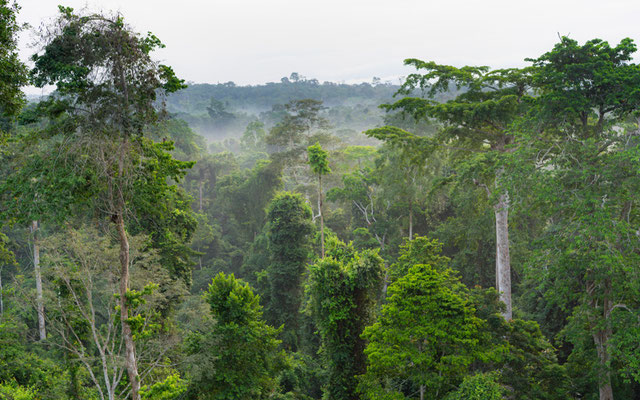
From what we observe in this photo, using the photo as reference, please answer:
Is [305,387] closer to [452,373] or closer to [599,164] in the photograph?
[452,373]

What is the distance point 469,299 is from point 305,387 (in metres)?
11.6

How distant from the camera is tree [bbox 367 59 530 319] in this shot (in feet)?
52.2

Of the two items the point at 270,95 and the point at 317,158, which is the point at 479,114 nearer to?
the point at 317,158

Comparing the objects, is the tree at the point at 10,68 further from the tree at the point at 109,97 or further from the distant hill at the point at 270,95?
the distant hill at the point at 270,95

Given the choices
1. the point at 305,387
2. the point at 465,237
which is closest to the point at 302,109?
the point at 465,237

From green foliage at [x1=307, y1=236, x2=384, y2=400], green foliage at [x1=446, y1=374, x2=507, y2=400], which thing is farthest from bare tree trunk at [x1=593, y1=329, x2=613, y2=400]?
green foliage at [x1=307, y1=236, x2=384, y2=400]

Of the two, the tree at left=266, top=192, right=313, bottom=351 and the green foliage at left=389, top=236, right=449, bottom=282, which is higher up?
the green foliage at left=389, top=236, right=449, bottom=282

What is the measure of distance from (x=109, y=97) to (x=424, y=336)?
10031mm

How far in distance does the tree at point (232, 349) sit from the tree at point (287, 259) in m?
11.0

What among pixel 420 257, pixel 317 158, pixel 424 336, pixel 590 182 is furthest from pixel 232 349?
pixel 590 182

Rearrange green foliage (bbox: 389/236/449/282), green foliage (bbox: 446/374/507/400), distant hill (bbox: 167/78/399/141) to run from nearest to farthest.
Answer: green foliage (bbox: 446/374/507/400), green foliage (bbox: 389/236/449/282), distant hill (bbox: 167/78/399/141)

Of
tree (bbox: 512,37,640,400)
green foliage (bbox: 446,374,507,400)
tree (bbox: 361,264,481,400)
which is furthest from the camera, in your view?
tree (bbox: 361,264,481,400)

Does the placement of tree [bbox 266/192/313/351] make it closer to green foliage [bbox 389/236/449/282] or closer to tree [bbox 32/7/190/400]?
green foliage [bbox 389/236/449/282]

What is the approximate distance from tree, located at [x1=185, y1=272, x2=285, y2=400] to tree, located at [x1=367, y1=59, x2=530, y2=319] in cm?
868
